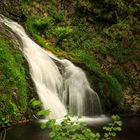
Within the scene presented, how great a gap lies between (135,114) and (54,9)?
7.70 metres

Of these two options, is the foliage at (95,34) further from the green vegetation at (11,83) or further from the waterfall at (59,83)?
the green vegetation at (11,83)

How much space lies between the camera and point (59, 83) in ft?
53.9

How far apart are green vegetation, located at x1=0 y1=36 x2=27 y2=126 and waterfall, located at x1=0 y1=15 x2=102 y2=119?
0.76m

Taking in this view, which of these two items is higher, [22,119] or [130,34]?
[130,34]

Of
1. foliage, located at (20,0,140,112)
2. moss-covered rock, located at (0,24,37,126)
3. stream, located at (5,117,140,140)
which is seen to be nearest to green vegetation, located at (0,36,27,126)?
moss-covered rock, located at (0,24,37,126)

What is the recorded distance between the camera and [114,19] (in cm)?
2261

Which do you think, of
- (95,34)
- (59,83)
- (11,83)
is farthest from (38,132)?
(95,34)

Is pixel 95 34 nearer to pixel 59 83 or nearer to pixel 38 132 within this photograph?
pixel 59 83

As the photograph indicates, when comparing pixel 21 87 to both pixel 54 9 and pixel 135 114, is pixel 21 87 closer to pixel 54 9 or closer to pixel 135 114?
pixel 135 114

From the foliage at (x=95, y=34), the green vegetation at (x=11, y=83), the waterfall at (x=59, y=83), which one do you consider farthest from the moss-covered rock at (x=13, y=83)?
the foliage at (x=95, y=34)

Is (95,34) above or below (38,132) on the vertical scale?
above

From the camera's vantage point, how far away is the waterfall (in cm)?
1534

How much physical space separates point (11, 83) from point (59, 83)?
9.73 feet

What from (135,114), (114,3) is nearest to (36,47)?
(135,114)
